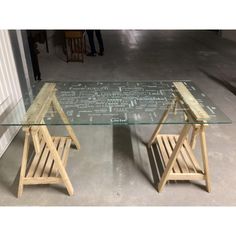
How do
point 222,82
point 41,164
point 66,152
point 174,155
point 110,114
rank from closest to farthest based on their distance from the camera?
point 110,114, point 174,155, point 41,164, point 66,152, point 222,82

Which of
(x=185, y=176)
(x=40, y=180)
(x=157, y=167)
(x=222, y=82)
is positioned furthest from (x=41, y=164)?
(x=222, y=82)

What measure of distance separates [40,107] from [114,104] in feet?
1.59

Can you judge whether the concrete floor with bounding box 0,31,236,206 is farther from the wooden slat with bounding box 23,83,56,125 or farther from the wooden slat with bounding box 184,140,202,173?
the wooden slat with bounding box 23,83,56,125

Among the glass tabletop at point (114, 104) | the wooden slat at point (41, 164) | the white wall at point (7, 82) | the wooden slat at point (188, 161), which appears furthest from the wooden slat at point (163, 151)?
the white wall at point (7, 82)

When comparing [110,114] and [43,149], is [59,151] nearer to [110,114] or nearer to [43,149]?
[43,149]

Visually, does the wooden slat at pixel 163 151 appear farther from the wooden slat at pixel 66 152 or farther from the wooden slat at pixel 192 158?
the wooden slat at pixel 66 152

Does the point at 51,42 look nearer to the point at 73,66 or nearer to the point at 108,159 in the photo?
the point at 73,66

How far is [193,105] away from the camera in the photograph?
1489mm

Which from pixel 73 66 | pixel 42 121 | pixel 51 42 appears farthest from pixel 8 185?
pixel 51 42

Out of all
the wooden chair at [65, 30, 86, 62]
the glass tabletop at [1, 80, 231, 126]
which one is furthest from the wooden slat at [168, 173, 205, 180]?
the wooden chair at [65, 30, 86, 62]

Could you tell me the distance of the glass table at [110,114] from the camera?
1.37 m

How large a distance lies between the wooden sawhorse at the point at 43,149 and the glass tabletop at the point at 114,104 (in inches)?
1.3

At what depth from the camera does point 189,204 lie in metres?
1.55
